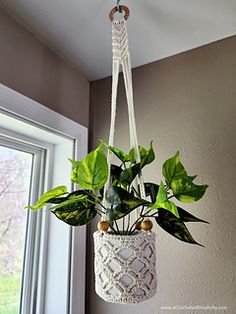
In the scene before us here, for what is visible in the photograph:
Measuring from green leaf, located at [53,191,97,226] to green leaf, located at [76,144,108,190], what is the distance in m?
0.06

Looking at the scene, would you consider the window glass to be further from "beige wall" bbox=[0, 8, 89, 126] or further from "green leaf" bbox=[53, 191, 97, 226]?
"green leaf" bbox=[53, 191, 97, 226]

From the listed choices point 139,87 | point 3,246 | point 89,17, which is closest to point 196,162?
point 139,87

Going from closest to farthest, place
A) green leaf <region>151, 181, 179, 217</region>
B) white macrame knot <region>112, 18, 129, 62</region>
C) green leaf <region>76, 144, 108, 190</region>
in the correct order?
green leaf <region>151, 181, 179, 217</region>, green leaf <region>76, 144, 108, 190</region>, white macrame knot <region>112, 18, 129, 62</region>

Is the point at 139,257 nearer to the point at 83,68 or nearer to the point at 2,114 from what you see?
Result: the point at 2,114

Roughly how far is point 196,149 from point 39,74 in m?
0.70

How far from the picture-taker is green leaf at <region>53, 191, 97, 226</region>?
0.66 meters

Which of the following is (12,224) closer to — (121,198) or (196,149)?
(121,198)

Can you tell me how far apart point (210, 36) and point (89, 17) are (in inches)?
19.6

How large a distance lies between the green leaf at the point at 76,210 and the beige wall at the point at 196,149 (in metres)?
0.44

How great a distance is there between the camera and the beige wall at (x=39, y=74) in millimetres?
909

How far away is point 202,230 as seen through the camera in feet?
3.10

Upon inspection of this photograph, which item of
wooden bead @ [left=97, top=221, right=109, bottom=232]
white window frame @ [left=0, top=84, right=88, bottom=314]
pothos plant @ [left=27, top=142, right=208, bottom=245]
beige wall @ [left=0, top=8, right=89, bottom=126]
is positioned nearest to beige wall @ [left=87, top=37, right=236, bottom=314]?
white window frame @ [left=0, top=84, right=88, bottom=314]

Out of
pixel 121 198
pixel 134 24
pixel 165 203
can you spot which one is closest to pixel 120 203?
pixel 121 198

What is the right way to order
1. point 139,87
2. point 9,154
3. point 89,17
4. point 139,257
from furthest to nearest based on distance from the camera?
point 139,87 → point 9,154 → point 89,17 → point 139,257
